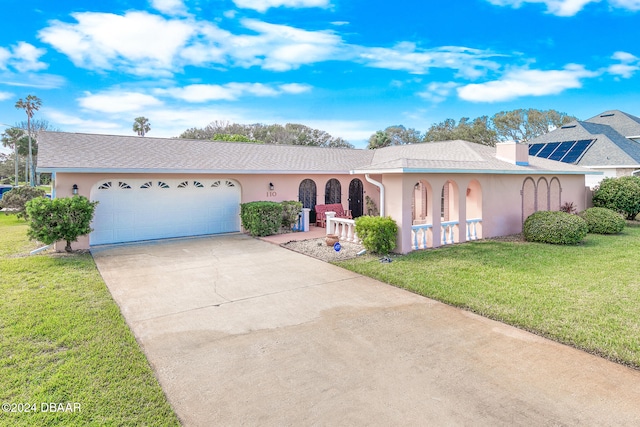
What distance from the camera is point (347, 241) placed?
12.4 metres

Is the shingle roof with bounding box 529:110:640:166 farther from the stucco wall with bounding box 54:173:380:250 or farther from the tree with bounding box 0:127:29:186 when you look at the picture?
the tree with bounding box 0:127:29:186

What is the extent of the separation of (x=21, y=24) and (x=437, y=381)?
20.4 meters

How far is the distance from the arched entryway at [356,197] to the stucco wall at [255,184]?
0.62 feet

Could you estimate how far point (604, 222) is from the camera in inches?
548

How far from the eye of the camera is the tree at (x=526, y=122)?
148 ft

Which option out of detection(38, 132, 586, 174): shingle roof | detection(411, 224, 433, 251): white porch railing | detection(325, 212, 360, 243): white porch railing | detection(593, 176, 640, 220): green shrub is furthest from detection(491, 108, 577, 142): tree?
detection(411, 224, 433, 251): white porch railing

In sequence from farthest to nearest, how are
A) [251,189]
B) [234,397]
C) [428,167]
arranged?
[251,189] → [428,167] → [234,397]

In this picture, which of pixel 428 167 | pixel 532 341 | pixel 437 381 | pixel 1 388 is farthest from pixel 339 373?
pixel 428 167

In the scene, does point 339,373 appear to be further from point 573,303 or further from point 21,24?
point 21,24

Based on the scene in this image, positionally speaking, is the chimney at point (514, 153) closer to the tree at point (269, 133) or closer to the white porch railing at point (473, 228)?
the white porch railing at point (473, 228)

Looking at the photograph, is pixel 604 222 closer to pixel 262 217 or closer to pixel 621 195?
pixel 621 195

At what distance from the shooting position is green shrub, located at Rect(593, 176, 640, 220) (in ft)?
54.5

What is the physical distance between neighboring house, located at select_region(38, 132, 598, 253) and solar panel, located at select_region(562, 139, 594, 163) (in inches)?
265

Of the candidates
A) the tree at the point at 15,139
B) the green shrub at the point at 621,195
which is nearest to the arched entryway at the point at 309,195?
the green shrub at the point at 621,195
